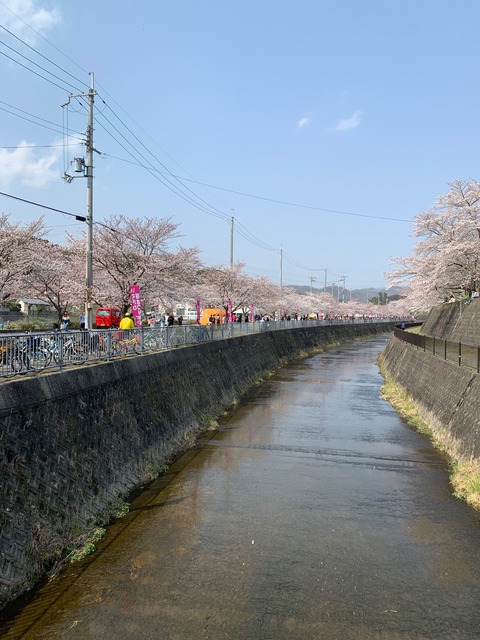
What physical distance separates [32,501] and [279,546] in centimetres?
461

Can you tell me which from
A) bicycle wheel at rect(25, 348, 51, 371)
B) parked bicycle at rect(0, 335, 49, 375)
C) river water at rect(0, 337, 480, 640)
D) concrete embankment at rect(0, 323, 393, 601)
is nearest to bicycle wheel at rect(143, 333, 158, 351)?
concrete embankment at rect(0, 323, 393, 601)

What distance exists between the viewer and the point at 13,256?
29922 millimetres

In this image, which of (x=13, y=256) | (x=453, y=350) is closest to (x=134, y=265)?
(x=13, y=256)

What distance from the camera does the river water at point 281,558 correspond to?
691cm

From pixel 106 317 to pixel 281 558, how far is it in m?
37.6

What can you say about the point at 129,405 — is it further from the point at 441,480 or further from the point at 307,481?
the point at 441,480

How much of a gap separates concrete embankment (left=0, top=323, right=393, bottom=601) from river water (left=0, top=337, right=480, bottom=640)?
0.65 m

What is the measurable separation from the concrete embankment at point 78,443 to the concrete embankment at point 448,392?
861cm

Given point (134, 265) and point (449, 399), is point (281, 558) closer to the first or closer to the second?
point (449, 399)

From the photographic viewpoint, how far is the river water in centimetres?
691

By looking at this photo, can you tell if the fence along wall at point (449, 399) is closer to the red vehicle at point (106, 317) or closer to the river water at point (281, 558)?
the river water at point (281, 558)

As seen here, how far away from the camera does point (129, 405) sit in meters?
13.2

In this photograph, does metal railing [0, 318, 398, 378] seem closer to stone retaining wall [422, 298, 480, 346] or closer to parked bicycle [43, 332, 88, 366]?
parked bicycle [43, 332, 88, 366]

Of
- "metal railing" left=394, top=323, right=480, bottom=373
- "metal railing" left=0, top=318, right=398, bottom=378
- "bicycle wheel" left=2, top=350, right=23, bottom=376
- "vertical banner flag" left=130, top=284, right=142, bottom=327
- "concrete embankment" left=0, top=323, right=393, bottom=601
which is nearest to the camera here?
"concrete embankment" left=0, top=323, right=393, bottom=601
